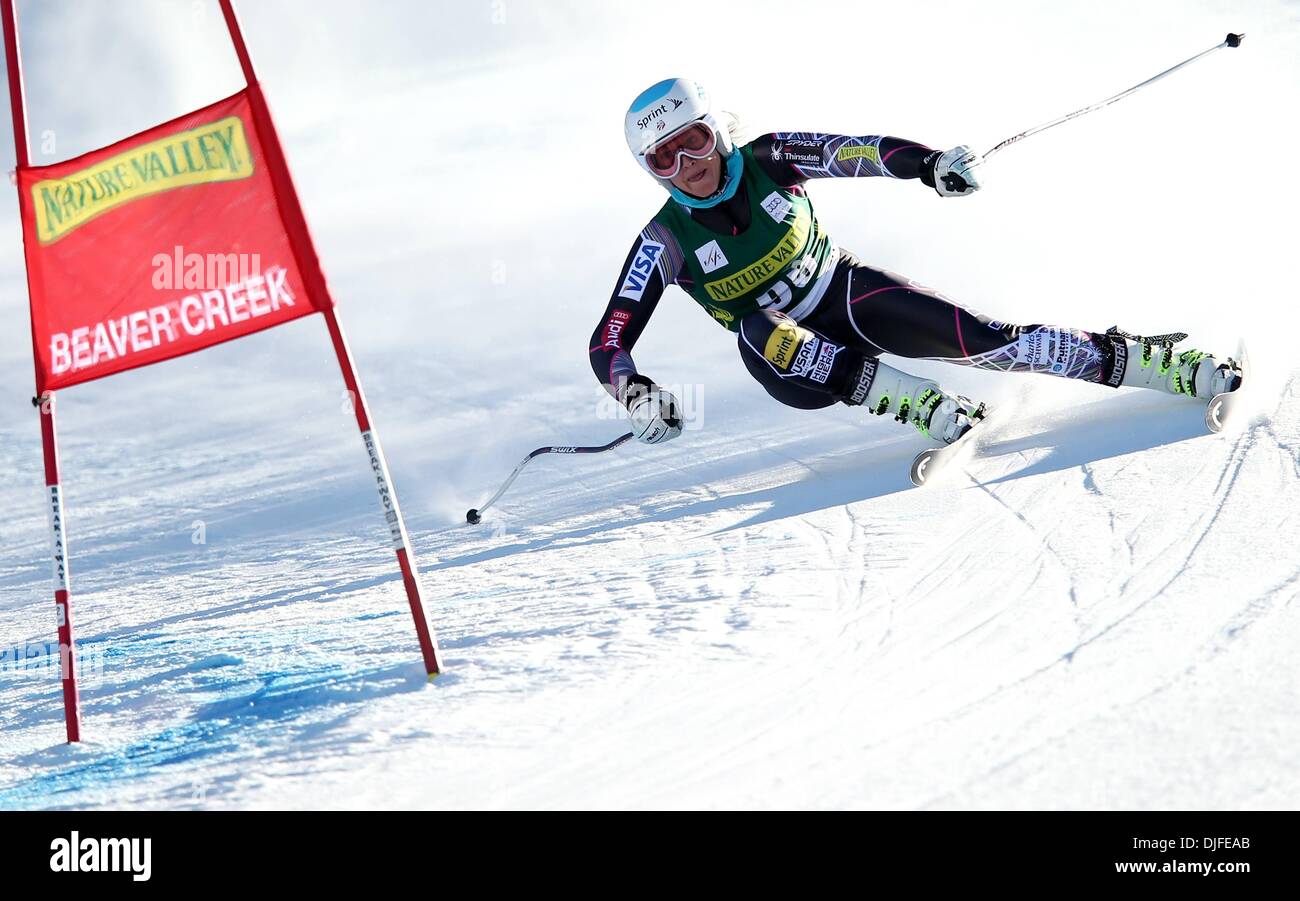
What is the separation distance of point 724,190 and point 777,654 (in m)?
2.47

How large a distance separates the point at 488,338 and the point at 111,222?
332 inches

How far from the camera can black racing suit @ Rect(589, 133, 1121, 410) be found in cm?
505

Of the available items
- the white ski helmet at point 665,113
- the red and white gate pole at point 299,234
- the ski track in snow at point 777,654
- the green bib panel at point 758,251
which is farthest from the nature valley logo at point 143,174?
the green bib panel at point 758,251

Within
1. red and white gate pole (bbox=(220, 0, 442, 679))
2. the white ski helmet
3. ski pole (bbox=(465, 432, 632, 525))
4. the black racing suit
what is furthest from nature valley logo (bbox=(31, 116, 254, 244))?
ski pole (bbox=(465, 432, 632, 525))

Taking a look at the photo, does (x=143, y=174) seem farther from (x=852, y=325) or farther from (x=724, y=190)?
(x=852, y=325)

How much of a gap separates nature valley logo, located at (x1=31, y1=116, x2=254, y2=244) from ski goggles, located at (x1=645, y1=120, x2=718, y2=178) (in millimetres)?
2074

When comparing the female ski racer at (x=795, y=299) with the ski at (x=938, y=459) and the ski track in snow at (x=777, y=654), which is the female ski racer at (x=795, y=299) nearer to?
the ski at (x=938, y=459)

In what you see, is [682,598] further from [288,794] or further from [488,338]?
[488,338]

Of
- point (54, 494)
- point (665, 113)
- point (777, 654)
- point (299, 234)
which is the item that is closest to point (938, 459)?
point (665, 113)

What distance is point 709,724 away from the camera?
2748mm

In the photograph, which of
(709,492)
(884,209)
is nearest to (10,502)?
(709,492)

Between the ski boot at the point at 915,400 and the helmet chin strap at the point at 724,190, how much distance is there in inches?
35.7

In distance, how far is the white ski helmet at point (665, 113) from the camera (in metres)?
4.88
